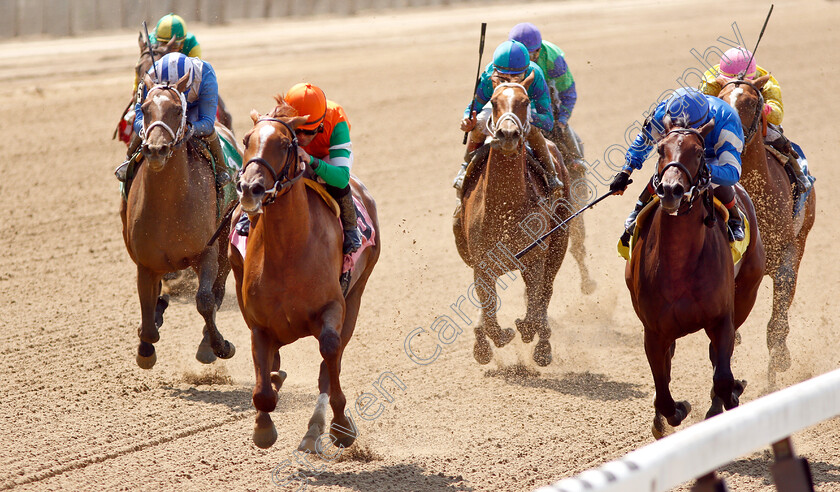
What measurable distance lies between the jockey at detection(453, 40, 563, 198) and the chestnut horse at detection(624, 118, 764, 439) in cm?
185

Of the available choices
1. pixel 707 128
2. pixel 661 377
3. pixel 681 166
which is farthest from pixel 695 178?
pixel 661 377

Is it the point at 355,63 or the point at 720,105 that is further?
the point at 355,63

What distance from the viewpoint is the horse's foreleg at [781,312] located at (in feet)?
23.0

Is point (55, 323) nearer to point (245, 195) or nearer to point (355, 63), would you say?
point (245, 195)

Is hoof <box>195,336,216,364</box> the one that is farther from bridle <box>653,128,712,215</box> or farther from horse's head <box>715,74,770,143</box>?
horse's head <box>715,74,770,143</box>

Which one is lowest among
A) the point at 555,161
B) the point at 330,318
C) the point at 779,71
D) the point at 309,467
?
the point at 309,467

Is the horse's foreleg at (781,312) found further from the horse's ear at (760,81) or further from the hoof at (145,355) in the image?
the hoof at (145,355)

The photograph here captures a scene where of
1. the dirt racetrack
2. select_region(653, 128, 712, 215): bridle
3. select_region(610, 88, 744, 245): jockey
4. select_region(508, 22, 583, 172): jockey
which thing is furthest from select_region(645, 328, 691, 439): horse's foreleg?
select_region(508, 22, 583, 172): jockey

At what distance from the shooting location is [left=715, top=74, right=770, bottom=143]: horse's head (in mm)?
6555

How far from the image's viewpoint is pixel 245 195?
4.63 metres

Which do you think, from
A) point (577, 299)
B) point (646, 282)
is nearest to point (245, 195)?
point (646, 282)

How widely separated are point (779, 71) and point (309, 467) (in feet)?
52.0

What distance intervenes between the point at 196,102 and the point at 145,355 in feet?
6.28

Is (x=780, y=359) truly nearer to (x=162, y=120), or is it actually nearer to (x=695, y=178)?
(x=695, y=178)
